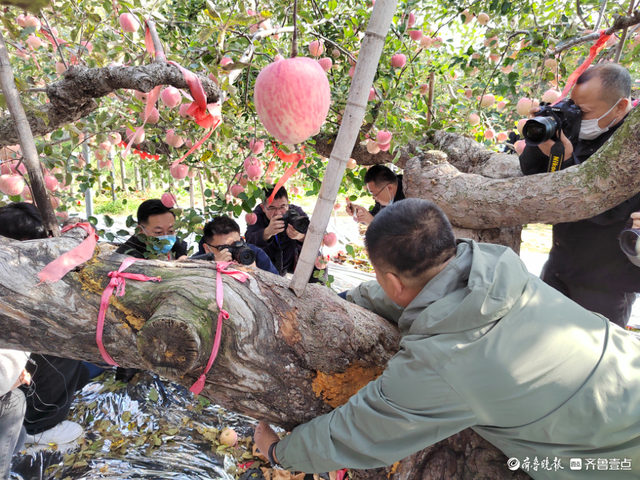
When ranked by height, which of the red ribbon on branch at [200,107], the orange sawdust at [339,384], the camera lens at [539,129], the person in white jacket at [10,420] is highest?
the camera lens at [539,129]

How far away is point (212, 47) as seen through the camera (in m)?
1.41

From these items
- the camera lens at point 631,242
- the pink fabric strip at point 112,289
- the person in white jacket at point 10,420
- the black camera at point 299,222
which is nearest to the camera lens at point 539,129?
the camera lens at point 631,242

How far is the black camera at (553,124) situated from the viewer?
1.63 meters

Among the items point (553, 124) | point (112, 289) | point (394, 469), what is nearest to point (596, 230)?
point (553, 124)

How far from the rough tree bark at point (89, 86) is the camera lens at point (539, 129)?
4.48 ft

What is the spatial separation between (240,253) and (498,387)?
4.17 feet

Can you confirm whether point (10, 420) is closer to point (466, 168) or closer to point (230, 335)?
point (230, 335)

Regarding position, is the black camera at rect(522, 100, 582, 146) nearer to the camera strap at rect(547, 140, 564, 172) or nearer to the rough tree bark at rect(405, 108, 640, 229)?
the camera strap at rect(547, 140, 564, 172)

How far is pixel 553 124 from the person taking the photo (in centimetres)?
165

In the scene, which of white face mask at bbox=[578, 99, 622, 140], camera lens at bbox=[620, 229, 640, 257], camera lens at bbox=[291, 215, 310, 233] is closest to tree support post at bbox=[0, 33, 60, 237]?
camera lens at bbox=[291, 215, 310, 233]

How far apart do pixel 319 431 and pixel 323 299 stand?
0.40 m

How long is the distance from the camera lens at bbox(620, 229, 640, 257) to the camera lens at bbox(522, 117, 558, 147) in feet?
1.75

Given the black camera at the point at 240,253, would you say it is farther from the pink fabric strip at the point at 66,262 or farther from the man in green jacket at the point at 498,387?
the man in green jacket at the point at 498,387

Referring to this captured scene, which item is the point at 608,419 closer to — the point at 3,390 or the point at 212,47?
the point at 212,47
